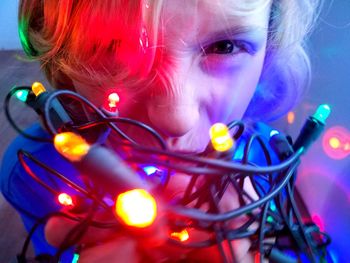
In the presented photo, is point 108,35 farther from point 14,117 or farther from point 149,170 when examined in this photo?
point 14,117

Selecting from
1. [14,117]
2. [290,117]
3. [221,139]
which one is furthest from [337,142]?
[14,117]

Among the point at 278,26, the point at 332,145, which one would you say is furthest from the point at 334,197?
the point at 278,26

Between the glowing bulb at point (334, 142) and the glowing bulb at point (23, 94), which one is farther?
the glowing bulb at point (334, 142)

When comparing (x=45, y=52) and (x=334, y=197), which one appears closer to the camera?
(x=45, y=52)

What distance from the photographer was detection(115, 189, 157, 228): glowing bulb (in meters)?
0.14

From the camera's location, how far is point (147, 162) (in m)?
0.17

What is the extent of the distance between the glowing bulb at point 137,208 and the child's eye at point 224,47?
175mm

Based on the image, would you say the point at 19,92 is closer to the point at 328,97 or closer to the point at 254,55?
the point at 254,55

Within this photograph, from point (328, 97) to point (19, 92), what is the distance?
510 millimetres

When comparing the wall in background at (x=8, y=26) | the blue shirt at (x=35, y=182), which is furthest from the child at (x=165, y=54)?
the wall in background at (x=8, y=26)

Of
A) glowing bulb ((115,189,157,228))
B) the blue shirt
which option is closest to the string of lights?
glowing bulb ((115,189,157,228))

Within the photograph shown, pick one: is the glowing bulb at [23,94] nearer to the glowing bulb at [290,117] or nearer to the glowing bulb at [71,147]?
the glowing bulb at [71,147]

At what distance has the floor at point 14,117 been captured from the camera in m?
0.65

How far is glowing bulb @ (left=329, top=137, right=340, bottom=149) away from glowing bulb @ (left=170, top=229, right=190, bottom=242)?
0.43m
